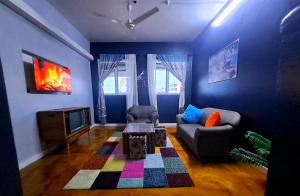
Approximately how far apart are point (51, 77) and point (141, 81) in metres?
2.56

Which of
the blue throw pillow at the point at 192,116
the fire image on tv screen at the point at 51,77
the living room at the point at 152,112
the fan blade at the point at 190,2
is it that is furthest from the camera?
the blue throw pillow at the point at 192,116

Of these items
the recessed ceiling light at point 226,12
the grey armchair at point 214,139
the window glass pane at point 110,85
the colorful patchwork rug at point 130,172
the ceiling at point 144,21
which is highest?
the ceiling at point 144,21

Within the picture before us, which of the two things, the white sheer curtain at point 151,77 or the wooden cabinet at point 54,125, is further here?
the white sheer curtain at point 151,77

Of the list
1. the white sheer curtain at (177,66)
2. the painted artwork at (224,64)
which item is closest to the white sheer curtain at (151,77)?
the white sheer curtain at (177,66)

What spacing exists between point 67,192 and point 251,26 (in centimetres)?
333

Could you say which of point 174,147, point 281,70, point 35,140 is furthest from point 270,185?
point 35,140

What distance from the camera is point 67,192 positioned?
60.9 inches

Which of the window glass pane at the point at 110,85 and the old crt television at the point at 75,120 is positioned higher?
the window glass pane at the point at 110,85

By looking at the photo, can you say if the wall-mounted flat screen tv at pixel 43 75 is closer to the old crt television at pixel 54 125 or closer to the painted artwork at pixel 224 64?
the old crt television at pixel 54 125

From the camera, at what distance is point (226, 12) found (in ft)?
8.70

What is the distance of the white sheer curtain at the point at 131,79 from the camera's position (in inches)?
175

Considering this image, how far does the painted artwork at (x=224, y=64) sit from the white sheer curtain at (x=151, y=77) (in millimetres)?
1781

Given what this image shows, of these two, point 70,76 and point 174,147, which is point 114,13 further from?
point 174,147

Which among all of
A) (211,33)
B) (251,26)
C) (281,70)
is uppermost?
(211,33)
